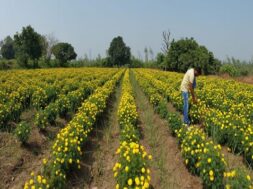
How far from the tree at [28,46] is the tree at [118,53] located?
26.6 m

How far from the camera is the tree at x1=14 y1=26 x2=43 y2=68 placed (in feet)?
171

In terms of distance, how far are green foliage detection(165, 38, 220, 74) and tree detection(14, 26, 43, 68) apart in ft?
81.2

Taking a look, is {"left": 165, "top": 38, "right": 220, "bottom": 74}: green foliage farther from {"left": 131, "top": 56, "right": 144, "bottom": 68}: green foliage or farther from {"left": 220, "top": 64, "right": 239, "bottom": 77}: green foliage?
{"left": 131, "top": 56, "right": 144, "bottom": 68}: green foliage

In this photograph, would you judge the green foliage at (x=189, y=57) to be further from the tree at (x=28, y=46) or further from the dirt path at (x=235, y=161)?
the dirt path at (x=235, y=161)

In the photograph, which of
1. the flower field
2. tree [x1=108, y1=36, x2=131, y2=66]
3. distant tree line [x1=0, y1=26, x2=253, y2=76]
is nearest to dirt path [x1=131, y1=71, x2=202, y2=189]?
the flower field

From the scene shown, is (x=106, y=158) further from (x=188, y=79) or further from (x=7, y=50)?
(x=7, y=50)

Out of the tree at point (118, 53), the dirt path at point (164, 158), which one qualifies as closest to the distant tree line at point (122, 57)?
the tree at point (118, 53)

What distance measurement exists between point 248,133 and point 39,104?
26.8 ft

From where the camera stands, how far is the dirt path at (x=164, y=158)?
239 inches

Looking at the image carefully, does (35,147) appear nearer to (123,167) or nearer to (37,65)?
(123,167)

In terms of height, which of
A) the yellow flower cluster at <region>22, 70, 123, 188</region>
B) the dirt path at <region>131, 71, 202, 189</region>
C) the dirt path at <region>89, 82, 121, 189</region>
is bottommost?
the dirt path at <region>89, 82, 121, 189</region>

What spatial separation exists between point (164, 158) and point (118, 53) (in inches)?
2942

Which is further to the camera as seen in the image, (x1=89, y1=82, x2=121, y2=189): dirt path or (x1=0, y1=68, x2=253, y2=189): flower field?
(x1=89, y1=82, x2=121, y2=189): dirt path

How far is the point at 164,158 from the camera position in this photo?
292 inches
